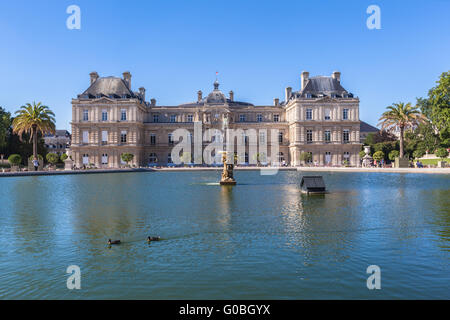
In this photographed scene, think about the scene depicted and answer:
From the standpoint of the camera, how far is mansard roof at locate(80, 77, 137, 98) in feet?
241

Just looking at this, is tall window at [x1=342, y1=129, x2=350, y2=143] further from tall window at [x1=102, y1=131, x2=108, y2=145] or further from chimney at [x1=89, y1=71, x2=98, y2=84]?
chimney at [x1=89, y1=71, x2=98, y2=84]

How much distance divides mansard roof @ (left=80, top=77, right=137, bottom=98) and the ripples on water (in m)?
59.3

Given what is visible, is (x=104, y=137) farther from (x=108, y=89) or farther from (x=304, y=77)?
(x=304, y=77)

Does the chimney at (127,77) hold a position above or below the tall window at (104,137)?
above

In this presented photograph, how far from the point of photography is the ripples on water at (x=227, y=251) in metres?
7.33

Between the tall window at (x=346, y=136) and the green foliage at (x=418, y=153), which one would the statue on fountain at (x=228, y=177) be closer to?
the green foliage at (x=418, y=153)

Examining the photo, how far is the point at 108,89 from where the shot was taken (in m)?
74.1

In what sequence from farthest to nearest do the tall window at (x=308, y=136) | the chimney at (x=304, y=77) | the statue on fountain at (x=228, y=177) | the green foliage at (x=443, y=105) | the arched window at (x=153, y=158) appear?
the arched window at (x=153, y=158) < the chimney at (x=304, y=77) < the tall window at (x=308, y=136) < the green foliage at (x=443, y=105) < the statue on fountain at (x=228, y=177)

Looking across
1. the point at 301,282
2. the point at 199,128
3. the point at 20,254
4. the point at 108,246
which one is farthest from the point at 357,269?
the point at 199,128

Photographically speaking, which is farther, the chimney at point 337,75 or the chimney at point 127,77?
the chimney at point 127,77

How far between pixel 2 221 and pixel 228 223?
870 cm

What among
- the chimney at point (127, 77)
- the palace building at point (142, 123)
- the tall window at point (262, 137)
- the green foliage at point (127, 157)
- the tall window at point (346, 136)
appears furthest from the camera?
the tall window at point (262, 137)

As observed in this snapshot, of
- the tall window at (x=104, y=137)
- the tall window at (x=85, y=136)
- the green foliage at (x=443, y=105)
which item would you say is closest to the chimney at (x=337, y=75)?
the green foliage at (x=443, y=105)

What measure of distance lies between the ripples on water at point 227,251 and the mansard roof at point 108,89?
59292 millimetres
